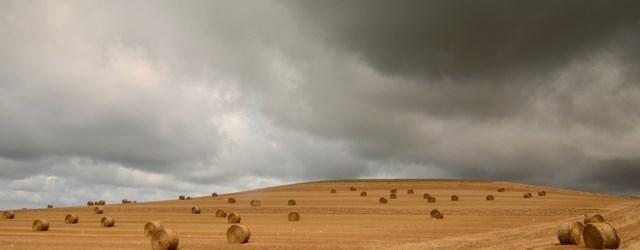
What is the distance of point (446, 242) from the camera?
72.8 ft

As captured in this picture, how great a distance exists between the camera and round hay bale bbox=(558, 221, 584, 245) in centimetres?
2083

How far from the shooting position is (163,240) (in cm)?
2022

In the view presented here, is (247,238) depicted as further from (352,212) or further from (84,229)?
(352,212)

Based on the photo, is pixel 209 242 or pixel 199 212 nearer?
pixel 209 242

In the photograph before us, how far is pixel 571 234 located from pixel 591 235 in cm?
120

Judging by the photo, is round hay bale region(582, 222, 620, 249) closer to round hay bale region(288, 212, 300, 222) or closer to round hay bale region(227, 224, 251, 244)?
round hay bale region(227, 224, 251, 244)

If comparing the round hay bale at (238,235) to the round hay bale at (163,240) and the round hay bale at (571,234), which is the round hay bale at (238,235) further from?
the round hay bale at (571,234)

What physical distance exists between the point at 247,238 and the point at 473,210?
22.8 meters

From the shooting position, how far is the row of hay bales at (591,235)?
1939 centimetres

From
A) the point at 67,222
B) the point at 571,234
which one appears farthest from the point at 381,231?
the point at 67,222

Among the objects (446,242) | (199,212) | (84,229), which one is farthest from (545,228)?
(199,212)

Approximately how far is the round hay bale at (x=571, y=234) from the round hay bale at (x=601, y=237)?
0.82 m

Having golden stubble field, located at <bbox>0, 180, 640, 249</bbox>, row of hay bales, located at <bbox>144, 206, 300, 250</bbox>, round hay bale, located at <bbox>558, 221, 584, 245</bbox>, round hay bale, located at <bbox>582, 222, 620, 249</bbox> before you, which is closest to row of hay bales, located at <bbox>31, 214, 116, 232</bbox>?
golden stubble field, located at <bbox>0, 180, 640, 249</bbox>

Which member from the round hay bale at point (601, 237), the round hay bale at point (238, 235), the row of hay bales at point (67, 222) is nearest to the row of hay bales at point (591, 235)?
the round hay bale at point (601, 237)
